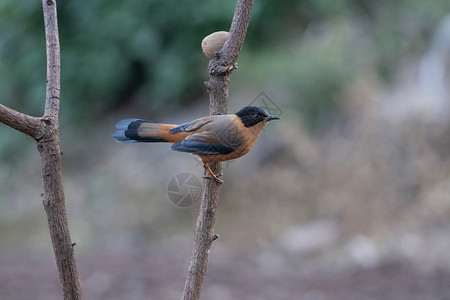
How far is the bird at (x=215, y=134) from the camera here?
197cm

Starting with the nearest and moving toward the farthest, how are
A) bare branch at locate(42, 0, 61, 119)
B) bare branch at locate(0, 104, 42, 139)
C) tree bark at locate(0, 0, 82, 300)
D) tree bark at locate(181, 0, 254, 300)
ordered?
bare branch at locate(0, 104, 42, 139) → tree bark at locate(0, 0, 82, 300) → bare branch at locate(42, 0, 61, 119) → tree bark at locate(181, 0, 254, 300)

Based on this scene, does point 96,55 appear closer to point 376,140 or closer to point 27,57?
point 27,57

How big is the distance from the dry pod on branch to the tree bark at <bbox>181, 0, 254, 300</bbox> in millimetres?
22

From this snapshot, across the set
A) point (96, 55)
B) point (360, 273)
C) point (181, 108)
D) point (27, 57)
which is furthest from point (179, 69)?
point (360, 273)

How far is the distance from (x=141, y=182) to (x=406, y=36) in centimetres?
346

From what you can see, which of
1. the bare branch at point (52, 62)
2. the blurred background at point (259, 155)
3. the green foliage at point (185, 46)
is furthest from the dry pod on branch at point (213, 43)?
the green foliage at point (185, 46)

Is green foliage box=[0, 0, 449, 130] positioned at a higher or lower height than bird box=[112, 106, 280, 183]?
higher

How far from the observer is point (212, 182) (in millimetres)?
1940

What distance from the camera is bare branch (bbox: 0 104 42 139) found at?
151 centimetres

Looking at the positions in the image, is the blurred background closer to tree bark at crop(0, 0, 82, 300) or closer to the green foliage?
the green foliage

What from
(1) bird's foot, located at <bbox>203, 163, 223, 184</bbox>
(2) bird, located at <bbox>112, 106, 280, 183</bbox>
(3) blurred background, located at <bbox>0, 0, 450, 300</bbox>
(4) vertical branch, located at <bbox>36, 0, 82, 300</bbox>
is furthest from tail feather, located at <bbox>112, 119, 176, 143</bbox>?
(3) blurred background, located at <bbox>0, 0, 450, 300</bbox>

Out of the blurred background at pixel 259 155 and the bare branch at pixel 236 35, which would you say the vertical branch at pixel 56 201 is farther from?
the blurred background at pixel 259 155

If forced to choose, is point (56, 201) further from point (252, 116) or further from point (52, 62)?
point (252, 116)

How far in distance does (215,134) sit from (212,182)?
7.3 inches
